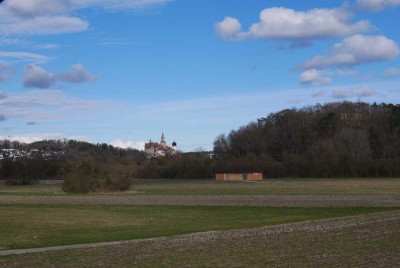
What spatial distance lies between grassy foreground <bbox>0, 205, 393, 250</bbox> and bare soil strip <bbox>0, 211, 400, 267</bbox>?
3476 millimetres

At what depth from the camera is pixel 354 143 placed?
151 m

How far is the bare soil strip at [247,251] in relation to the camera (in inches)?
539

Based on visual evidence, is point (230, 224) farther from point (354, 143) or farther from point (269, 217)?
point (354, 143)

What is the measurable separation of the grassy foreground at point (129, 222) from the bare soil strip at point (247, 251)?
3476 millimetres

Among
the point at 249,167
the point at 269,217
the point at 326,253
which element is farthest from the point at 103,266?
the point at 249,167

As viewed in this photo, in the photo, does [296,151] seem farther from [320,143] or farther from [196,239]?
[196,239]

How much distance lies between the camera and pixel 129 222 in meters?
28.8

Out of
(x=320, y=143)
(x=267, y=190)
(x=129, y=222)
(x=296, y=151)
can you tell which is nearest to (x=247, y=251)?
(x=129, y=222)

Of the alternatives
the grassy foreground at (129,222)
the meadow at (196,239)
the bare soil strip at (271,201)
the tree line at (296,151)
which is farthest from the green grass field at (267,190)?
the meadow at (196,239)

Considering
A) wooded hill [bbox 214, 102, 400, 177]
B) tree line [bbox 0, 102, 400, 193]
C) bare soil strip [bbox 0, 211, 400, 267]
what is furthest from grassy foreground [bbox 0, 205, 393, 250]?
wooded hill [bbox 214, 102, 400, 177]

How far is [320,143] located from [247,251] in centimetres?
14503

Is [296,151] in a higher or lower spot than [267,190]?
higher

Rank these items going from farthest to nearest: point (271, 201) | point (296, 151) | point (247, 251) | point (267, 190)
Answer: point (296, 151) → point (267, 190) → point (271, 201) → point (247, 251)

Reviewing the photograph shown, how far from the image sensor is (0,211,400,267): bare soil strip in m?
13.7
